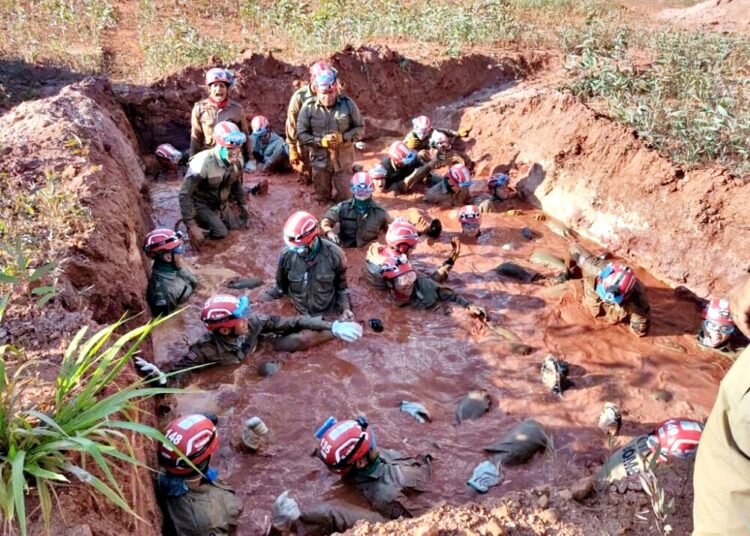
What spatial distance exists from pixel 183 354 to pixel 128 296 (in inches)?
40.0

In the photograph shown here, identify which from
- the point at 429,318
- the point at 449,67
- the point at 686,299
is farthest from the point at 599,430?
the point at 449,67

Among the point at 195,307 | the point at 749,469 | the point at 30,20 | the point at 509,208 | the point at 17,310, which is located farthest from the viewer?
the point at 30,20

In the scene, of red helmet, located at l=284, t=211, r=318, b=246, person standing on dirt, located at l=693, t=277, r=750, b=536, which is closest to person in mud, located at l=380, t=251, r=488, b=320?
red helmet, located at l=284, t=211, r=318, b=246

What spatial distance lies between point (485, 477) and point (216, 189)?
4.76m

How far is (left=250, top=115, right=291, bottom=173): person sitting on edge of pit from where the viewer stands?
9164mm

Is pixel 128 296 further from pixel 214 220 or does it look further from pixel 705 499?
pixel 705 499

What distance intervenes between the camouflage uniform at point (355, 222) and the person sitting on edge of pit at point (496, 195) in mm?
1770

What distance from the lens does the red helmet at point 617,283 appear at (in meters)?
5.69

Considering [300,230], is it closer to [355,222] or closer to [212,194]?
[355,222]

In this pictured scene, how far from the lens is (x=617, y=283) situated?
5680 mm

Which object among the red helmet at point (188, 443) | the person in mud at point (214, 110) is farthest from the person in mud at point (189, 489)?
the person in mud at point (214, 110)

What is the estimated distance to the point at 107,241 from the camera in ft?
15.4

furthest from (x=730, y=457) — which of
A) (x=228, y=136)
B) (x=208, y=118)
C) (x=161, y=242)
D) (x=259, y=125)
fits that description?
(x=259, y=125)

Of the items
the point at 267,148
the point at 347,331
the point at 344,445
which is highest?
the point at 267,148
